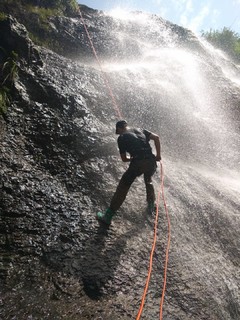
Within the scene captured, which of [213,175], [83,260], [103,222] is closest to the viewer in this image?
[83,260]

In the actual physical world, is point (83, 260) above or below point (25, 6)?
below

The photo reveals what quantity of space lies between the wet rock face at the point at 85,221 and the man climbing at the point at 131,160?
461 mm

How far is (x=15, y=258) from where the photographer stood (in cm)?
490

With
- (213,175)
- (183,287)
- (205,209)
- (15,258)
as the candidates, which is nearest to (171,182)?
(205,209)

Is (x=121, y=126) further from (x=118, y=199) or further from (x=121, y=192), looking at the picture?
(x=118, y=199)

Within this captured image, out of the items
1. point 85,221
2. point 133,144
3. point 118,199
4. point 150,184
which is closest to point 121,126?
point 133,144

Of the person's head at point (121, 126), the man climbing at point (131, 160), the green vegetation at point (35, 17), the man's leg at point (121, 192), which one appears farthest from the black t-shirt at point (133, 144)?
the green vegetation at point (35, 17)

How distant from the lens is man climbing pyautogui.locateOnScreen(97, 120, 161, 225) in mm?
6305

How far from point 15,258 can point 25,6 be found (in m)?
13.4

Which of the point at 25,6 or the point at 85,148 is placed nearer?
the point at 85,148

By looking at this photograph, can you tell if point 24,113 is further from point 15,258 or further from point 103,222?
point 15,258

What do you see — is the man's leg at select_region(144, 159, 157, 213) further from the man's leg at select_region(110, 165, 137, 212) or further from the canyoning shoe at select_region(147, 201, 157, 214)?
the man's leg at select_region(110, 165, 137, 212)

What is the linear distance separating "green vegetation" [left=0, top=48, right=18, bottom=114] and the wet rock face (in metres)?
0.21

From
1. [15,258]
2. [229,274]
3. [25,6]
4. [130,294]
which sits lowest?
[15,258]
